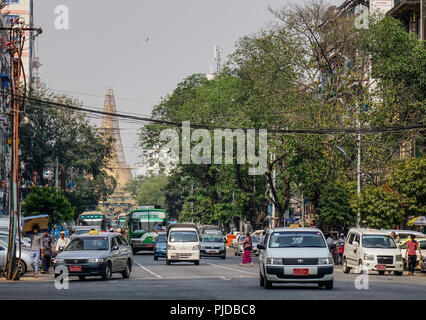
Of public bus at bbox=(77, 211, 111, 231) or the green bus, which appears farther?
public bus at bbox=(77, 211, 111, 231)

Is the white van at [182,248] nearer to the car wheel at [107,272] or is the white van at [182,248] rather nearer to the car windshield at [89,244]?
the car windshield at [89,244]

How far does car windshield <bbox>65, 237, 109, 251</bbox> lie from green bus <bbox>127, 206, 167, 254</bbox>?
111ft

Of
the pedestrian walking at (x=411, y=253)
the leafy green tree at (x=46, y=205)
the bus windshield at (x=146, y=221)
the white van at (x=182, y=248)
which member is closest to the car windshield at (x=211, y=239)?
the bus windshield at (x=146, y=221)

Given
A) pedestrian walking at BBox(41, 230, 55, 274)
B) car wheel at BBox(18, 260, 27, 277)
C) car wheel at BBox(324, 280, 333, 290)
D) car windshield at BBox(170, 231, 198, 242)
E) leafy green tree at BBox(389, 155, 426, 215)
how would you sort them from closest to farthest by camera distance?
car wheel at BBox(324, 280, 333, 290), car wheel at BBox(18, 260, 27, 277), pedestrian walking at BBox(41, 230, 55, 274), car windshield at BBox(170, 231, 198, 242), leafy green tree at BBox(389, 155, 426, 215)

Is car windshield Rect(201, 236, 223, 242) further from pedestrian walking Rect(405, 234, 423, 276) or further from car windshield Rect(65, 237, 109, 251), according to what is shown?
car windshield Rect(65, 237, 109, 251)

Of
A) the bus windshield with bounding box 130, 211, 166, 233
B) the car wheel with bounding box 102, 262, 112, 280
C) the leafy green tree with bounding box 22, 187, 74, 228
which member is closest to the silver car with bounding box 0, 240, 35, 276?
the car wheel with bounding box 102, 262, 112, 280

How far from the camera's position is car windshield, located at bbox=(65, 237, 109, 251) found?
103 feet

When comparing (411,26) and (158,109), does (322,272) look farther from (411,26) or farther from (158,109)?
(158,109)

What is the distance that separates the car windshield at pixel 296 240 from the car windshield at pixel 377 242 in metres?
12.6

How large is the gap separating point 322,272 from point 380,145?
3337cm

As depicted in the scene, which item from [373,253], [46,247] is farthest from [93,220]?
[373,253]

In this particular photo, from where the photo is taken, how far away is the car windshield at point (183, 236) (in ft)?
152

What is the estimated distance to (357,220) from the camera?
5750cm
